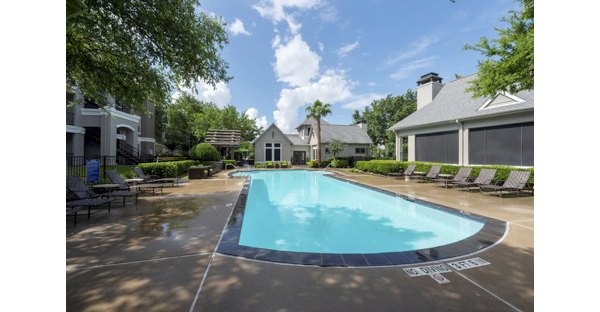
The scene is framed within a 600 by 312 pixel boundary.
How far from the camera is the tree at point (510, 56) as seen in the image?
6887 millimetres

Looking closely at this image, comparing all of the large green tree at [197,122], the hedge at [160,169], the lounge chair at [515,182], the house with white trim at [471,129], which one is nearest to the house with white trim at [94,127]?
the hedge at [160,169]

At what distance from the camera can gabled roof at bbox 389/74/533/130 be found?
12562mm

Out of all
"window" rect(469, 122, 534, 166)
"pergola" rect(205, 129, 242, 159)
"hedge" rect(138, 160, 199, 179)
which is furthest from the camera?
"pergola" rect(205, 129, 242, 159)

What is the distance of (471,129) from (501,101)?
2163 mm

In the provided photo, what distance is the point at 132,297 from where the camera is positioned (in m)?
2.74

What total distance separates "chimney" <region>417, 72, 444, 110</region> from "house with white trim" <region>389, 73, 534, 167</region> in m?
0.19

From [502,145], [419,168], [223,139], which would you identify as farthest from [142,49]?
[223,139]

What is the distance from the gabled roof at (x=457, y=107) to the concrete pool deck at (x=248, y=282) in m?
11.3

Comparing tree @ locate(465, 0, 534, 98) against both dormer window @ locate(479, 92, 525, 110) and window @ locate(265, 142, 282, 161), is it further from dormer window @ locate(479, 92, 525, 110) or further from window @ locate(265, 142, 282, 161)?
window @ locate(265, 142, 282, 161)

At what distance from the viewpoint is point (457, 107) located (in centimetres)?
1669

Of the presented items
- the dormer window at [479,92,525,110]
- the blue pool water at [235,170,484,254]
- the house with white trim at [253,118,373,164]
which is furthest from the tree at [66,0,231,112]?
the house with white trim at [253,118,373,164]
